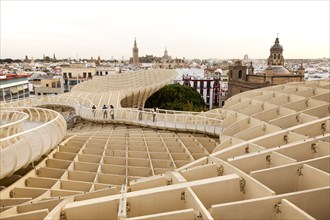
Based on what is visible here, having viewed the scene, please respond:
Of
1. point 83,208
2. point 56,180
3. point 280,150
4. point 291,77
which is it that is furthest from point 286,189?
point 291,77

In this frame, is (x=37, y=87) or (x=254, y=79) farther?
(x=254, y=79)

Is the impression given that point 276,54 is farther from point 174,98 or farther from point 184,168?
point 184,168

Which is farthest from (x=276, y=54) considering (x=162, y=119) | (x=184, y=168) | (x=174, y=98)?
(x=184, y=168)

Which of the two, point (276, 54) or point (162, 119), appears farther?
point (276, 54)

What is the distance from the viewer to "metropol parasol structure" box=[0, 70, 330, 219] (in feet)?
24.1

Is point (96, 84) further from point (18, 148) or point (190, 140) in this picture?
point (18, 148)

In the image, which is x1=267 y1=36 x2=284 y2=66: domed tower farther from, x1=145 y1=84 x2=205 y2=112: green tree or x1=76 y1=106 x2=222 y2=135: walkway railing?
x1=76 y1=106 x2=222 y2=135: walkway railing

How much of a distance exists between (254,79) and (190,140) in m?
73.4

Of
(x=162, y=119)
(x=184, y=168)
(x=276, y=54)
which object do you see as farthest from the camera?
(x=276, y=54)

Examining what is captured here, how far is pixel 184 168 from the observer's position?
1039 cm

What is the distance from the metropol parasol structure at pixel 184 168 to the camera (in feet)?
24.1

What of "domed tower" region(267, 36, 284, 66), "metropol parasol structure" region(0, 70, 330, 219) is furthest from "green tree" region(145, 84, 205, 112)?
"domed tower" region(267, 36, 284, 66)

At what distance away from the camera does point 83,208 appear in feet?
24.3

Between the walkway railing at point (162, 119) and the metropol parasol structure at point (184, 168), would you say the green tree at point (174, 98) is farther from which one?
the metropol parasol structure at point (184, 168)
